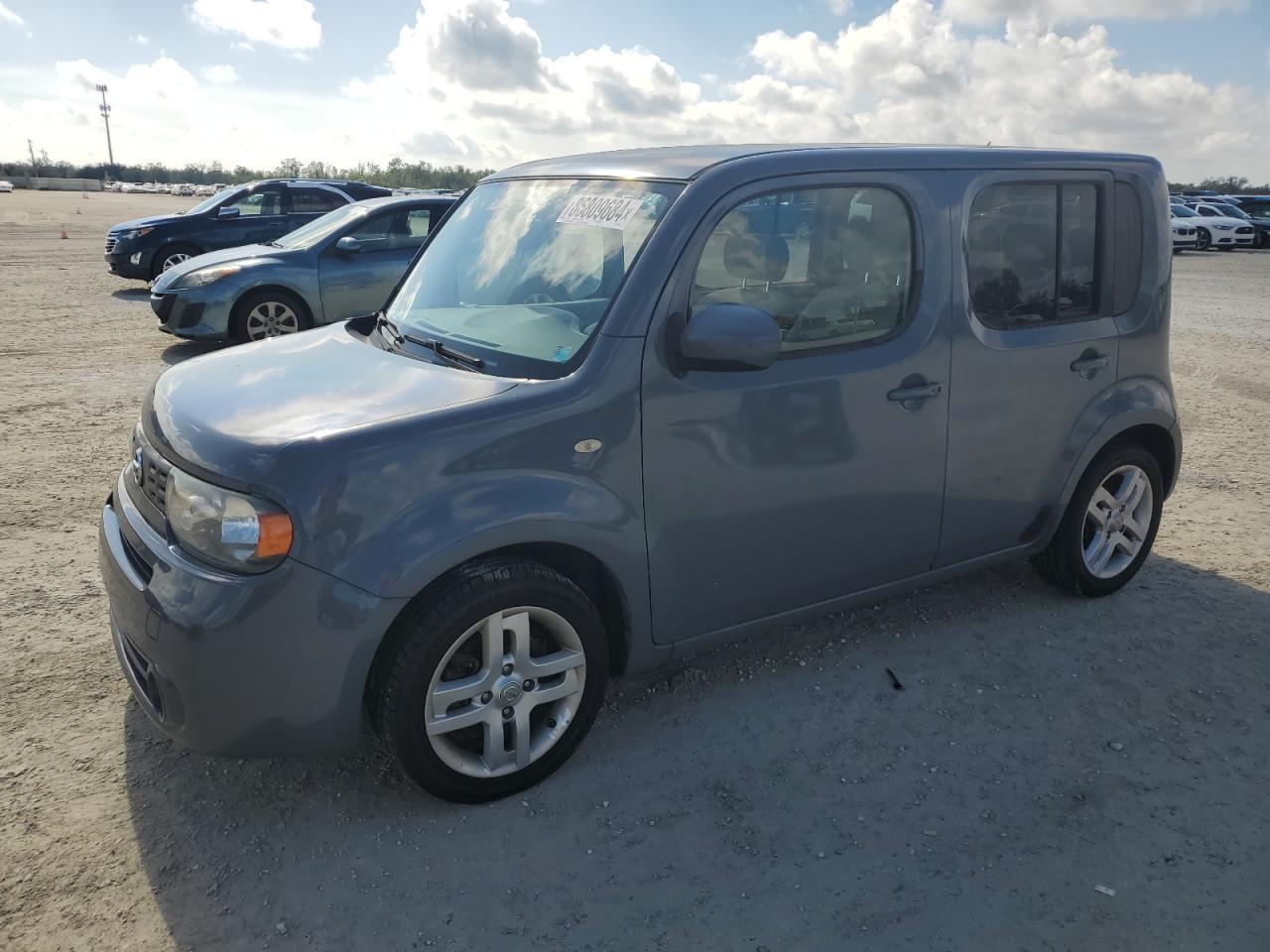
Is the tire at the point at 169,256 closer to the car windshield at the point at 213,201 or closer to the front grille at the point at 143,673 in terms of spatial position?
the car windshield at the point at 213,201

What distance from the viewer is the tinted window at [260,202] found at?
13.6 m

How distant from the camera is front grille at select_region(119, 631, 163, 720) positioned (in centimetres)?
270

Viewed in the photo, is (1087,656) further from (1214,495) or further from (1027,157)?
(1214,495)

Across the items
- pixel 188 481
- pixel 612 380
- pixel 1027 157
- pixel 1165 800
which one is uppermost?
pixel 1027 157

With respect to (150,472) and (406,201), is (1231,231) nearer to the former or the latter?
(406,201)

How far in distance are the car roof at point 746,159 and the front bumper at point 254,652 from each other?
172 centimetres

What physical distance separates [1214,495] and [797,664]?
11.8 ft

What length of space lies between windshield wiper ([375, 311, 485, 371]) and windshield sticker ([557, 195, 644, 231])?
619 millimetres

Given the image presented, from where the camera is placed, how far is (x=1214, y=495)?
5.84 m

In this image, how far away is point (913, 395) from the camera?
3445mm

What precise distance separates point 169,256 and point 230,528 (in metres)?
13.4

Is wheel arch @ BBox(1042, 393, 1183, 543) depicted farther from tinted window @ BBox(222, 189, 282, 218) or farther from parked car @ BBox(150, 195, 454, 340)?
tinted window @ BBox(222, 189, 282, 218)

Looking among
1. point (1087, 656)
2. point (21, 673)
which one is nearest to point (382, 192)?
point (21, 673)

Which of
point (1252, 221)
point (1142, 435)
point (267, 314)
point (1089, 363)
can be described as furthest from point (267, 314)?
point (1252, 221)
